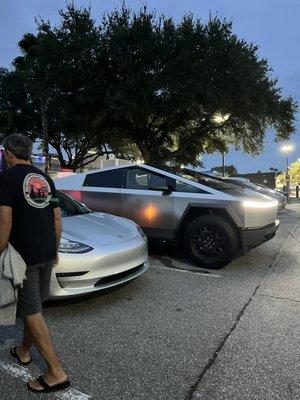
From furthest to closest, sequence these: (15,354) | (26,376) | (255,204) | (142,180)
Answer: (142,180) → (255,204) → (15,354) → (26,376)

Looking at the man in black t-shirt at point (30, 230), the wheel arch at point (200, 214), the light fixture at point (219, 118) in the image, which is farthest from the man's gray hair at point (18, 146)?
the light fixture at point (219, 118)

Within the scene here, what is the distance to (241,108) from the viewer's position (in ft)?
62.3

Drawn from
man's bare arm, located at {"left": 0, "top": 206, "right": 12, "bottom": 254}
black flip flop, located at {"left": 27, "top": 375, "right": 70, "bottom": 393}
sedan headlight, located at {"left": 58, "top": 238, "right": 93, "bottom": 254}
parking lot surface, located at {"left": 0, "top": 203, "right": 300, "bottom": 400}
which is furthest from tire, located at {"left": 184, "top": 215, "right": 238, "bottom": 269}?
man's bare arm, located at {"left": 0, "top": 206, "right": 12, "bottom": 254}

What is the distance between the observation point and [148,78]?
17969 mm

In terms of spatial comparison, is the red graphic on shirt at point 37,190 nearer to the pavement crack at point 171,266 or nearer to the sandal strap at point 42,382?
the sandal strap at point 42,382

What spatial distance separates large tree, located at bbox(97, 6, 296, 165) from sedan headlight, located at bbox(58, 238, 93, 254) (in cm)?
1408

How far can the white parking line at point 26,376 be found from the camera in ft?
9.00

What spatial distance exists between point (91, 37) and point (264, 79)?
817cm

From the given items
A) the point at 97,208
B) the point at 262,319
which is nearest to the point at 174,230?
the point at 97,208

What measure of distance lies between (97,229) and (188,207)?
6.42 feet

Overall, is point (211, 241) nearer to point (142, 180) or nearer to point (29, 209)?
point (142, 180)

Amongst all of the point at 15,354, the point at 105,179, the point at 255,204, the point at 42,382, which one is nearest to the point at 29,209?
the point at 42,382

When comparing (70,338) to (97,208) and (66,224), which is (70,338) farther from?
(97,208)

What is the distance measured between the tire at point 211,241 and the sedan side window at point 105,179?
1.53m
